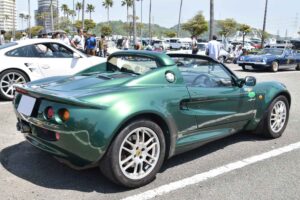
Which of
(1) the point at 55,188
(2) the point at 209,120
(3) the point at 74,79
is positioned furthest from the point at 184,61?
(1) the point at 55,188

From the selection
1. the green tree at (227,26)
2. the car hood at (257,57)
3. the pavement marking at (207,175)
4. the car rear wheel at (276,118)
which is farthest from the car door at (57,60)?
the green tree at (227,26)

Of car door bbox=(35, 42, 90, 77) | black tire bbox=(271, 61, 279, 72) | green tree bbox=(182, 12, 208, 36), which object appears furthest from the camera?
green tree bbox=(182, 12, 208, 36)

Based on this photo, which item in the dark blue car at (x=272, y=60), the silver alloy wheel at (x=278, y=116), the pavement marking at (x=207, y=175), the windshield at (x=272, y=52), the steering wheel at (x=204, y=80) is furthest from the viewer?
the windshield at (x=272, y=52)

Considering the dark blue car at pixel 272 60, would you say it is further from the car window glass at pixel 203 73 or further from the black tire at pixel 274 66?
the car window glass at pixel 203 73

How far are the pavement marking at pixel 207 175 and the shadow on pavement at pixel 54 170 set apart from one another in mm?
269

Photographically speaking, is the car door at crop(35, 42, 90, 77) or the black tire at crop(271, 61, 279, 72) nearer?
the car door at crop(35, 42, 90, 77)

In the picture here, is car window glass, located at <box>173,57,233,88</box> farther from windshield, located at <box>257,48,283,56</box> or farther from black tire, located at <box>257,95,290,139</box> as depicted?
→ windshield, located at <box>257,48,283,56</box>

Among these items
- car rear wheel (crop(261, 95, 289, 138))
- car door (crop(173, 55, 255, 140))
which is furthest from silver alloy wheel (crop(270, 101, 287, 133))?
car door (crop(173, 55, 255, 140))

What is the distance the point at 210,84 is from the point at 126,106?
1463 mm

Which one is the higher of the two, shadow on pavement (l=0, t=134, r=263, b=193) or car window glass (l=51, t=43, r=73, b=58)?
car window glass (l=51, t=43, r=73, b=58)

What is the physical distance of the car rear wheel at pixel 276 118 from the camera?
525 centimetres

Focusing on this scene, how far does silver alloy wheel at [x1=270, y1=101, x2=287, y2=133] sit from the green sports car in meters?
0.65

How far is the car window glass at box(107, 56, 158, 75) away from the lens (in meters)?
4.23

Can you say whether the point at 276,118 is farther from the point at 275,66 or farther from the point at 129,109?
the point at 275,66
